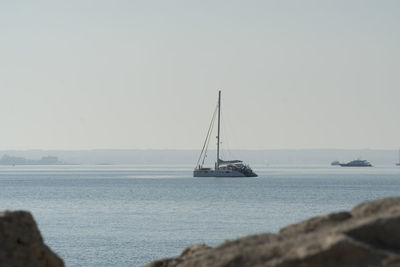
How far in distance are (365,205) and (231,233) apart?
41864 millimetres

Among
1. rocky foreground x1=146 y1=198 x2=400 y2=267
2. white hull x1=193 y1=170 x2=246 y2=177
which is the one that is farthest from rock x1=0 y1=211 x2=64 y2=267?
white hull x1=193 y1=170 x2=246 y2=177

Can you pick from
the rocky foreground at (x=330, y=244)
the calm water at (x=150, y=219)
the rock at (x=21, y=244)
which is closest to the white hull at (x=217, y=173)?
the calm water at (x=150, y=219)

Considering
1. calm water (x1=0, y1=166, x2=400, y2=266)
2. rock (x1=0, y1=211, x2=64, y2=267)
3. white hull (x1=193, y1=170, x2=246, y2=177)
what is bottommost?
calm water (x1=0, y1=166, x2=400, y2=266)

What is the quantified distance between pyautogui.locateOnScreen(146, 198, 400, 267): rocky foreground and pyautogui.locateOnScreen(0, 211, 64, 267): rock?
1.98 metres

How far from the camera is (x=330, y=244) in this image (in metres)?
Result: 8.01

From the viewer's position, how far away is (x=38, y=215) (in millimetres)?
70812

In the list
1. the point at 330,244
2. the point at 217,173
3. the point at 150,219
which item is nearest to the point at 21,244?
the point at 330,244

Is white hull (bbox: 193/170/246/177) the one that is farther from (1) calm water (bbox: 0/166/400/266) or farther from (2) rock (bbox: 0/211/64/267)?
(2) rock (bbox: 0/211/64/267)

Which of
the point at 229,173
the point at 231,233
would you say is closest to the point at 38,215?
the point at 231,233

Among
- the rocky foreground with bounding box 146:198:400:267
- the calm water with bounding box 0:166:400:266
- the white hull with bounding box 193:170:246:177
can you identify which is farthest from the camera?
the white hull with bounding box 193:170:246:177

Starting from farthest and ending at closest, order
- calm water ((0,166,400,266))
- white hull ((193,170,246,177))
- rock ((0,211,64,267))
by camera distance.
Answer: white hull ((193,170,246,177))
calm water ((0,166,400,266))
rock ((0,211,64,267))

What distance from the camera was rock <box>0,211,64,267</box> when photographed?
984cm

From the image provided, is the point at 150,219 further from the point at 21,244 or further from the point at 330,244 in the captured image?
the point at 330,244

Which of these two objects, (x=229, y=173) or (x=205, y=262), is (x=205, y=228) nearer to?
(x=205, y=262)
